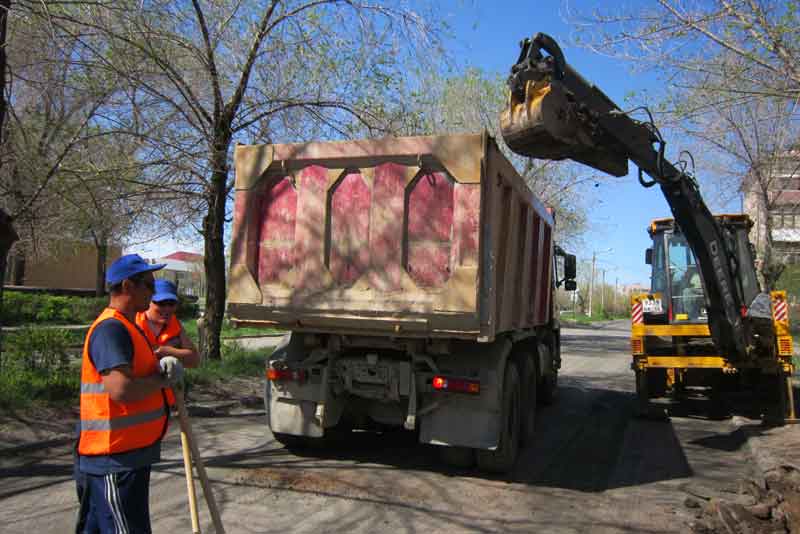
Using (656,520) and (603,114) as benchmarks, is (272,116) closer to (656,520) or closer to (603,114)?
(603,114)

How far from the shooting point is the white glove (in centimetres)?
295

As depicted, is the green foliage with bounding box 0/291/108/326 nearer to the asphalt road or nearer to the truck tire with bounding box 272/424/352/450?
the asphalt road

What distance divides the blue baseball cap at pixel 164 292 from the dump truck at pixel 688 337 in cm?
676

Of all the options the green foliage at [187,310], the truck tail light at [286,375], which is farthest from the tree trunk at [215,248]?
the green foliage at [187,310]

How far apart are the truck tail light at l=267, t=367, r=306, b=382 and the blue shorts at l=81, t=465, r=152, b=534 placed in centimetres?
299

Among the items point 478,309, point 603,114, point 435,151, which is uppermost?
point 603,114

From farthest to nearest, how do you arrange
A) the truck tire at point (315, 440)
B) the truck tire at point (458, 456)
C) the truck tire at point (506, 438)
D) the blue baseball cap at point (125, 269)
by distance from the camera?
the truck tire at point (315, 440), the truck tire at point (458, 456), the truck tire at point (506, 438), the blue baseball cap at point (125, 269)

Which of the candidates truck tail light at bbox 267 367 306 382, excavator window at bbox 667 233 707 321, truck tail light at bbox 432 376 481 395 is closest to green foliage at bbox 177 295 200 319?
excavator window at bbox 667 233 707 321

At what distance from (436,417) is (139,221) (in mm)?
7292

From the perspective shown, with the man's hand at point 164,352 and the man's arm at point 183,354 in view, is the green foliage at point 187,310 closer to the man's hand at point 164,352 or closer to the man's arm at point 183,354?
the man's arm at point 183,354

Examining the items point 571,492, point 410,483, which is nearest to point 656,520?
point 571,492

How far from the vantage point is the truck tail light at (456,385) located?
17.6 ft

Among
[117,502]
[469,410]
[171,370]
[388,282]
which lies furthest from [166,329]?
[469,410]

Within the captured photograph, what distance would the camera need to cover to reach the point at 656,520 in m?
4.84
